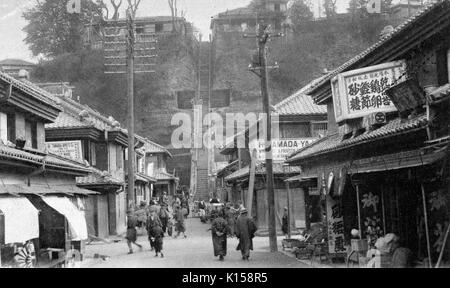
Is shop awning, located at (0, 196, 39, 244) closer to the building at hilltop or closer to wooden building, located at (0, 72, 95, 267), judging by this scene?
wooden building, located at (0, 72, 95, 267)

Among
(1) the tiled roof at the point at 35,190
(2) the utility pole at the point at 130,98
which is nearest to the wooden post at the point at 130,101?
(2) the utility pole at the point at 130,98

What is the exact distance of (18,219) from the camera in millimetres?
12578

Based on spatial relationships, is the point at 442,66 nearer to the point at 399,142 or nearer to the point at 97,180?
the point at 399,142

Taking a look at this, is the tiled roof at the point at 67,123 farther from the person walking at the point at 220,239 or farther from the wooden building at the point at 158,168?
the wooden building at the point at 158,168

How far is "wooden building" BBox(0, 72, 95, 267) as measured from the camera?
12750 millimetres

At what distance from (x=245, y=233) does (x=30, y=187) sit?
7.33m

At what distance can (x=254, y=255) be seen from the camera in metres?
19.8

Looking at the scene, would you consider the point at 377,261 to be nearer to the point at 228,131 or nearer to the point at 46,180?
the point at 46,180

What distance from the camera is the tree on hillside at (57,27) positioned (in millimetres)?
32344

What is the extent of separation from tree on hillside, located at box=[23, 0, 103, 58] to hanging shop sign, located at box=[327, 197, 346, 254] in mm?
19911
